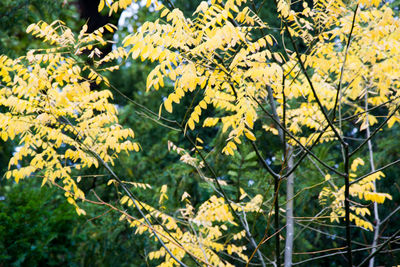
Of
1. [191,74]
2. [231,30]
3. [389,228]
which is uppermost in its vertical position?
[231,30]

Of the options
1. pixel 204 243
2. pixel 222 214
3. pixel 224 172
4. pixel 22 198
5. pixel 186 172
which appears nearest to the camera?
pixel 222 214

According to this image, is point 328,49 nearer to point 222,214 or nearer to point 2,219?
point 222,214

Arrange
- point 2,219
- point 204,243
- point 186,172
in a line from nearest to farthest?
point 204,243 < point 186,172 < point 2,219

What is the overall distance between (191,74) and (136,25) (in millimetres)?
9634

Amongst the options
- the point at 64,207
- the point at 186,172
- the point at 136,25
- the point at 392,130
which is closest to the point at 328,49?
the point at 186,172

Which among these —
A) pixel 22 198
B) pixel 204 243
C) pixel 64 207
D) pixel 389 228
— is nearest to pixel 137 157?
pixel 64 207

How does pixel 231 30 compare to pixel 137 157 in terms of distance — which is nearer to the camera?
pixel 231 30

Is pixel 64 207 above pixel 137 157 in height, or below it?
below

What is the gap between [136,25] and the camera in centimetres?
1105

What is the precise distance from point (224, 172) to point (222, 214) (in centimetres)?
211

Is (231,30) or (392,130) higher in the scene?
(231,30)

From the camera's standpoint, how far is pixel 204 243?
13.0 ft

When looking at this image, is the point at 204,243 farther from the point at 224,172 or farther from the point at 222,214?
the point at 224,172

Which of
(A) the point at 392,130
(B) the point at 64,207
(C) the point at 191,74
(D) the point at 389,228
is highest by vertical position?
(C) the point at 191,74
